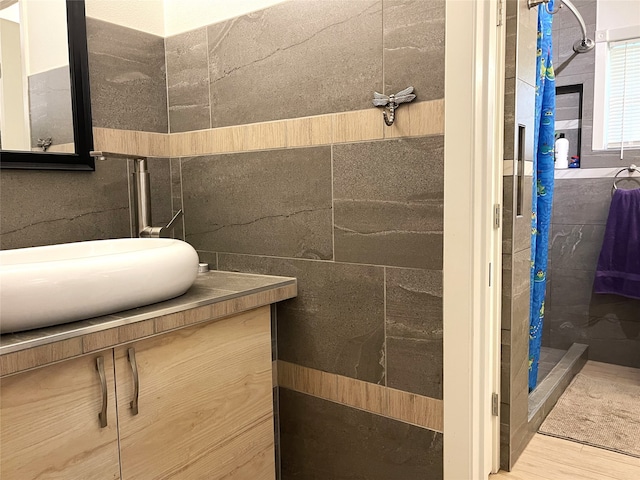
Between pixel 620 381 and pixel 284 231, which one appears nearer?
pixel 284 231

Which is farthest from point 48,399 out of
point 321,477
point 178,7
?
point 178,7

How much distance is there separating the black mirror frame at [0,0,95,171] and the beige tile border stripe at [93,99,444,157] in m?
0.05

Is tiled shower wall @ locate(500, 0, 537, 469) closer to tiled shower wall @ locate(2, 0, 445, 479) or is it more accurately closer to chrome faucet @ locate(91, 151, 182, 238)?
tiled shower wall @ locate(2, 0, 445, 479)

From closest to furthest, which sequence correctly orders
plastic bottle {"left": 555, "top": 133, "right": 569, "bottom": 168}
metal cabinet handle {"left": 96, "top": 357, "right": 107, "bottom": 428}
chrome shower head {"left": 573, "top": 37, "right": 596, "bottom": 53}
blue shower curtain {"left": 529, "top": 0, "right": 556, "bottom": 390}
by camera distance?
metal cabinet handle {"left": 96, "top": 357, "right": 107, "bottom": 428}
blue shower curtain {"left": 529, "top": 0, "right": 556, "bottom": 390}
chrome shower head {"left": 573, "top": 37, "right": 596, "bottom": 53}
plastic bottle {"left": 555, "top": 133, "right": 569, "bottom": 168}

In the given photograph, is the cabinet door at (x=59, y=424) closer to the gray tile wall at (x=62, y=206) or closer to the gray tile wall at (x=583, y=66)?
the gray tile wall at (x=62, y=206)

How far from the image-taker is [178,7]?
185 centimetres

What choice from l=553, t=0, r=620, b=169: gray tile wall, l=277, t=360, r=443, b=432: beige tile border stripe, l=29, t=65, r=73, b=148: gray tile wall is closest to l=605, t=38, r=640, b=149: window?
l=553, t=0, r=620, b=169: gray tile wall

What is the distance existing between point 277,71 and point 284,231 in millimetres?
516

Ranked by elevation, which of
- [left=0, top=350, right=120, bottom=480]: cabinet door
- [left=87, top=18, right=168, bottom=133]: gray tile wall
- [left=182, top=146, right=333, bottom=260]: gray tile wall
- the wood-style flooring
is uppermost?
[left=87, top=18, right=168, bottom=133]: gray tile wall

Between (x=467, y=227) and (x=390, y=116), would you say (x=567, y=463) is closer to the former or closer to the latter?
(x=467, y=227)

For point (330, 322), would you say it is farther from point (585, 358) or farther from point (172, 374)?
point (585, 358)

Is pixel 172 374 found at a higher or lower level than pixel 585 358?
higher

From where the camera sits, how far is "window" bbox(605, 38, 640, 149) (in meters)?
2.99

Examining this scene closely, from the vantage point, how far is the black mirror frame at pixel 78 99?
1581mm
